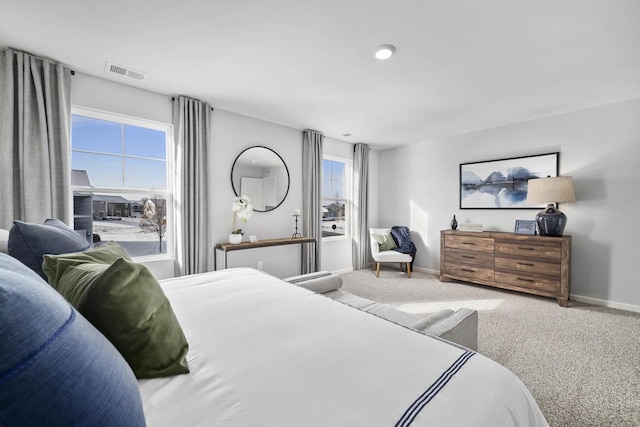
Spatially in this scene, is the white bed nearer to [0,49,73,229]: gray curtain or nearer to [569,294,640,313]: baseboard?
[0,49,73,229]: gray curtain

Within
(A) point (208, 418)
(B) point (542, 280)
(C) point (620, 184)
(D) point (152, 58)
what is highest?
(D) point (152, 58)

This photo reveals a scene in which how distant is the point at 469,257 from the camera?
13.9ft

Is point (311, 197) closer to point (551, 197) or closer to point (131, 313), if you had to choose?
point (551, 197)

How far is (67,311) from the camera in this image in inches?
18.5

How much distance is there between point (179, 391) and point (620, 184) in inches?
194

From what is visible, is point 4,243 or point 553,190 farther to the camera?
point 553,190

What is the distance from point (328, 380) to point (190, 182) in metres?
3.02

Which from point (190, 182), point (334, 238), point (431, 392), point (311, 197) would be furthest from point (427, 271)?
point (431, 392)

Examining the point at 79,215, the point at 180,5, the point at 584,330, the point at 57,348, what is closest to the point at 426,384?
the point at 57,348

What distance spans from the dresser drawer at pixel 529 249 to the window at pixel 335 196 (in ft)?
8.69

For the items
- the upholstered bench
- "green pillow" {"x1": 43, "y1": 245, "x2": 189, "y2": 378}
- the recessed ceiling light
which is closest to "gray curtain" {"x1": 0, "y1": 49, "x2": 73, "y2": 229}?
"green pillow" {"x1": 43, "y1": 245, "x2": 189, "y2": 378}

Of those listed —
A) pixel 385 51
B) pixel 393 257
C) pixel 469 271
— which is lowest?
pixel 469 271

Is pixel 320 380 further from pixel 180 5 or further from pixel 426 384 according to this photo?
pixel 180 5

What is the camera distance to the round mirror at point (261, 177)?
3861mm
